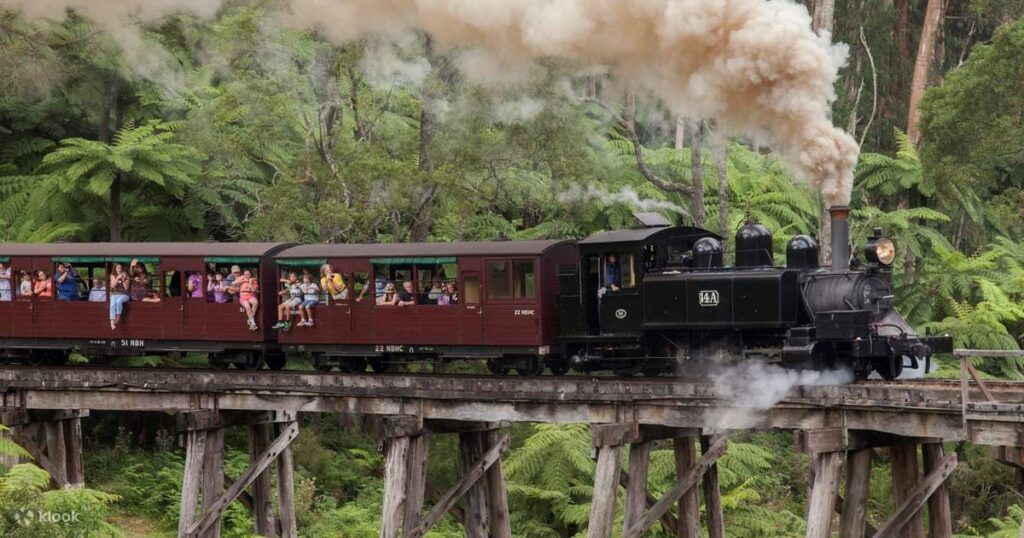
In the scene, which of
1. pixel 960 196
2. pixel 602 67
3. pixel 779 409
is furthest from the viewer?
pixel 960 196

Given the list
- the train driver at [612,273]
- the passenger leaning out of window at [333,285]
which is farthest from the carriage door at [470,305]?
the passenger leaning out of window at [333,285]

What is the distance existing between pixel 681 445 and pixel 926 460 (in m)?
3.57

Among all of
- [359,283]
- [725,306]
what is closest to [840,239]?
[725,306]

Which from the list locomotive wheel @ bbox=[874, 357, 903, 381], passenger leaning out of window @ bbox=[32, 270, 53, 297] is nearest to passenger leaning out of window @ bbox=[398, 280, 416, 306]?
passenger leaning out of window @ bbox=[32, 270, 53, 297]

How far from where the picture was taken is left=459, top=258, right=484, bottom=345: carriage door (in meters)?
22.5

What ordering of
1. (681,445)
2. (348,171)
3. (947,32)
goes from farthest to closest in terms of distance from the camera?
(947,32), (348,171), (681,445)

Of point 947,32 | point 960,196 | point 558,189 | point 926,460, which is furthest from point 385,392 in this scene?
point 947,32

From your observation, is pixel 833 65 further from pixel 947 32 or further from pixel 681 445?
pixel 947 32

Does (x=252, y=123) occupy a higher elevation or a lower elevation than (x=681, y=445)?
higher

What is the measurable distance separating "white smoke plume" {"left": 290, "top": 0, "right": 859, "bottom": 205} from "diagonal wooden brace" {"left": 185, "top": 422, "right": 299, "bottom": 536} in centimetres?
693

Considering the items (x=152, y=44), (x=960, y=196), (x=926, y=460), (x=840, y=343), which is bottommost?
(x=926, y=460)

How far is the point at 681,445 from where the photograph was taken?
70.7ft

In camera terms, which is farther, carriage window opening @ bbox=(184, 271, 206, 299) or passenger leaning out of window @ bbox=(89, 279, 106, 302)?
passenger leaning out of window @ bbox=(89, 279, 106, 302)

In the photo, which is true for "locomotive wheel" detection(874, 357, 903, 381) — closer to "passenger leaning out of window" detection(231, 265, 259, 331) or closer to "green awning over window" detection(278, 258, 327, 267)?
"green awning over window" detection(278, 258, 327, 267)
